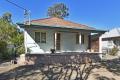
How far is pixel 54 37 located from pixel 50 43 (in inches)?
27.3

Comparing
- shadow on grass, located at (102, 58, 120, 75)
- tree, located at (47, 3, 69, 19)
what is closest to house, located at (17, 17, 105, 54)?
shadow on grass, located at (102, 58, 120, 75)

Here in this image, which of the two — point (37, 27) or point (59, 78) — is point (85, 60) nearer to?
point (37, 27)

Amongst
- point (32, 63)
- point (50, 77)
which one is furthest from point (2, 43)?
point (50, 77)

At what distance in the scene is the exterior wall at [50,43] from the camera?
21016 millimetres

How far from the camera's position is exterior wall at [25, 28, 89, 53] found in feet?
68.9

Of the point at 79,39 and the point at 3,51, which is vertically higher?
the point at 79,39

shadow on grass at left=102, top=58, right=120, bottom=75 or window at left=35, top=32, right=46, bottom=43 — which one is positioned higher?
window at left=35, top=32, right=46, bottom=43

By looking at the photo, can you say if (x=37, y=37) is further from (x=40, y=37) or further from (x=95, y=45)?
(x=95, y=45)

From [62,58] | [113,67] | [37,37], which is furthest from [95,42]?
[113,67]

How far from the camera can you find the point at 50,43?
72.5 ft

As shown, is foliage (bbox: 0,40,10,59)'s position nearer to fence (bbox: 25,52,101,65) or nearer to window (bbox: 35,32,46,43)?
window (bbox: 35,32,46,43)

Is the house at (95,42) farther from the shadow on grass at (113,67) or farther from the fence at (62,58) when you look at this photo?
the shadow on grass at (113,67)

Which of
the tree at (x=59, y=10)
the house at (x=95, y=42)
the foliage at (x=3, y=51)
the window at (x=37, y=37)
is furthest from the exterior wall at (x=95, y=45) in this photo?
the tree at (x=59, y=10)

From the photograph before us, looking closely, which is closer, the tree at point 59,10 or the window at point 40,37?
the window at point 40,37
